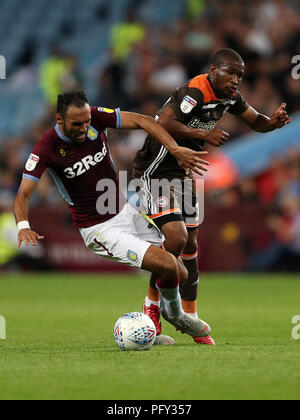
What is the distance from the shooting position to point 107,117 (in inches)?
273

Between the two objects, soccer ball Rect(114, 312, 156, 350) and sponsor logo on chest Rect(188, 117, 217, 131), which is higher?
sponsor logo on chest Rect(188, 117, 217, 131)

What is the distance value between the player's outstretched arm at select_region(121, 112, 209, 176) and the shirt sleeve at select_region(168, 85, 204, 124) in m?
0.36

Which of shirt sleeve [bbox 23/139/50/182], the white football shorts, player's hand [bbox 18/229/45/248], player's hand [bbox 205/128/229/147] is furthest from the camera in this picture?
the white football shorts

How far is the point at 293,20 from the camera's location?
17.2m

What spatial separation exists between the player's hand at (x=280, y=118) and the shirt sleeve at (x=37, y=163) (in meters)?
2.11

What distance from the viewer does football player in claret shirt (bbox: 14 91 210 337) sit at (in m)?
6.64

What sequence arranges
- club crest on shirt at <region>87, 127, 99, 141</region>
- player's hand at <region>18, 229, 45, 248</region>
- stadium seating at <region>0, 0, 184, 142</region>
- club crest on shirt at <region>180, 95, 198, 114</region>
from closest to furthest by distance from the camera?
player's hand at <region>18, 229, 45, 248</region> → club crest on shirt at <region>87, 127, 99, 141</region> → club crest on shirt at <region>180, 95, 198, 114</region> → stadium seating at <region>0, 0, 184, 142</region>

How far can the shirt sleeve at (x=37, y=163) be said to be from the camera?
6684 millimetres

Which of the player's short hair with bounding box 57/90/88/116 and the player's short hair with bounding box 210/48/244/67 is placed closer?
the player's short hair with bounding box 57/90/88/116

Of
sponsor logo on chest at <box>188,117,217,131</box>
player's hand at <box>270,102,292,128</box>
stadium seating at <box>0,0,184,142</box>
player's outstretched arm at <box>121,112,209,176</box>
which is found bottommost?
player's outstretched arm at <box>121,112,209,176</box>

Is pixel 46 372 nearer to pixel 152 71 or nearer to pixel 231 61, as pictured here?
pixel 231 61

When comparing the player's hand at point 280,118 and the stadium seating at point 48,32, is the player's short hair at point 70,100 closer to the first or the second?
the player's hand at point 280,118

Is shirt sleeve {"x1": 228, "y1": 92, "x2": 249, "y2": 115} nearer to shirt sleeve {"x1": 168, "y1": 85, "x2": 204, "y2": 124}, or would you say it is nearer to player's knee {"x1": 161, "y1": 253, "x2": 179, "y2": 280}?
shirt sleeve {"x1": 168, "y1": 85, "x2": 204, "y2": 124}

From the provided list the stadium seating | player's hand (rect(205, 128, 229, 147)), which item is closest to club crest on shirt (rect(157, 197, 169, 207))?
player's hand (rect(205, 128, 229, 147))
